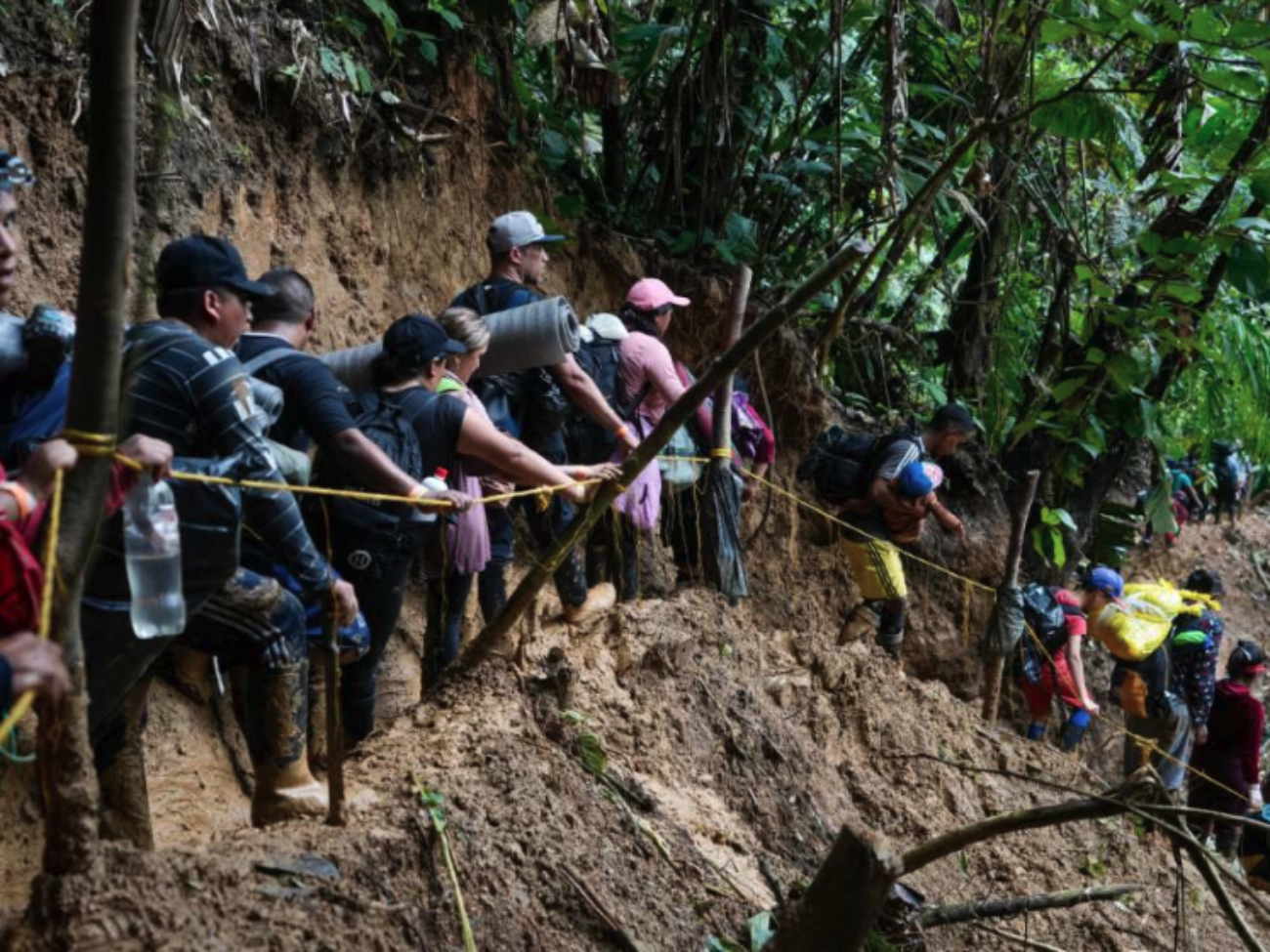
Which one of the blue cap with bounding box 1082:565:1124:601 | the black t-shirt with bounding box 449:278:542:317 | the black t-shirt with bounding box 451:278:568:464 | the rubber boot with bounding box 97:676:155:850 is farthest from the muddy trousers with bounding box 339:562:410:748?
the blue cap with bounding box 1082:565:1124:601

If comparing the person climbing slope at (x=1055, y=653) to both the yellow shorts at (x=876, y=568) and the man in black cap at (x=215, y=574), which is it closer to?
the yellow shorts at (x=876, y=568)

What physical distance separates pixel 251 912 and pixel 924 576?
8.07m

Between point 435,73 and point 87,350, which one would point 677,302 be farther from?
point 87,350

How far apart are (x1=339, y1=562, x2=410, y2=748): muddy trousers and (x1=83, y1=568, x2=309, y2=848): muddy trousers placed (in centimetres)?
73

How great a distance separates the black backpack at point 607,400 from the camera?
6.73 m

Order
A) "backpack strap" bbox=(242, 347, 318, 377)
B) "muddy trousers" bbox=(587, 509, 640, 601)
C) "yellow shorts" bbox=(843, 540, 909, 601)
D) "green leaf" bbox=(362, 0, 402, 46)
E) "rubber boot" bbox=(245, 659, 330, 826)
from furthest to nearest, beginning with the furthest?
"yellow shorts" bbox=(843, 540, 909, 601) < "green leaf" bbox=(362, 0, 402, 46) < "muddy trousers" bbox=(587, 509, 640, 601) < "backpack strap" bbox=(242, 347, 318, 377) < "rubber boot" bbox=(245, 659, 330, 826)

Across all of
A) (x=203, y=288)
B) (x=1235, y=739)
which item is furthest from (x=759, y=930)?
(x=1235, y=739)

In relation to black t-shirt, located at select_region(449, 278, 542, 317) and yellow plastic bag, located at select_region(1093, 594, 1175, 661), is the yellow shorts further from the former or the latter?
black t-shirt, located at select_region(449, 278, 542, 317)

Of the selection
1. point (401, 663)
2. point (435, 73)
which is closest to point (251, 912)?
point (401, 663)

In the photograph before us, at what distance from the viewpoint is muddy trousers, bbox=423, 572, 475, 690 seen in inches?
221

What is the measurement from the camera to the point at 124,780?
12.8ft

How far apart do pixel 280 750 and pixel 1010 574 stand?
21.3 feet

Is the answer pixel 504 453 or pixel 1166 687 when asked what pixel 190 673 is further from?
pixel 1166 687

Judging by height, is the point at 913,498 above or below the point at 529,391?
below
